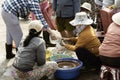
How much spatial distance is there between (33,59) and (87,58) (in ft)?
3.00

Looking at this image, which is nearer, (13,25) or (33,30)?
(33,30)

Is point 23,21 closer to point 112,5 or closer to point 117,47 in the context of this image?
point 112,5

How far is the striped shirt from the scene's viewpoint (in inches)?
216

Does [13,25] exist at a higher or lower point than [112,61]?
higher

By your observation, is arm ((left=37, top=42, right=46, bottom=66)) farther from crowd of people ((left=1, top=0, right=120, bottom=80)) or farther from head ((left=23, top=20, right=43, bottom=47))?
head ((left=23, top=20, right=43, bottom=47))

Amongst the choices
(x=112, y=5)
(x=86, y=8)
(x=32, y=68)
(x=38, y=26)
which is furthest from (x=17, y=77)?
(x=112, y=5)

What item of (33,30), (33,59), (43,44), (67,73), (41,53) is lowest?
(67,73)

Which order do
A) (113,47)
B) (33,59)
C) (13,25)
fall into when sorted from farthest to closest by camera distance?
1. (13,25)
2. (33,59)
3. (113,47)

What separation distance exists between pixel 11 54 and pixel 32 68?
1.44m

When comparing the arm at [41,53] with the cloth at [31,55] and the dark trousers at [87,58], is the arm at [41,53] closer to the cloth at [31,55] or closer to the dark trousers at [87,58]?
the cloth at [31,55]

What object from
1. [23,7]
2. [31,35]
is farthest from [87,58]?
[23,7]

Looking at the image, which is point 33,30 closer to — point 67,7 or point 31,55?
point 31,55

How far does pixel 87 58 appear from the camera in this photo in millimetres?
5297

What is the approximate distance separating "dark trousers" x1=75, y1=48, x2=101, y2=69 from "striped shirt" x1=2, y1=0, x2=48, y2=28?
742 millimetres
